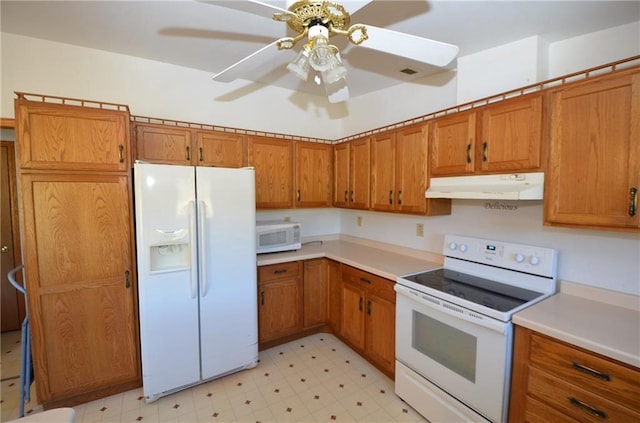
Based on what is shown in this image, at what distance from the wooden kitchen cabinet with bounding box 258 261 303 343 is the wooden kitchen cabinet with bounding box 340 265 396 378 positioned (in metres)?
0.45

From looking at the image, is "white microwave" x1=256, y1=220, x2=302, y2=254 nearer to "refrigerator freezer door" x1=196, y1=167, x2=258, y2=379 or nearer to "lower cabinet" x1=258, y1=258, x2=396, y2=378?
"lower cabinet" x1=258, y1=258, x2=396, y2=378

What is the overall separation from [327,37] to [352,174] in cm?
183

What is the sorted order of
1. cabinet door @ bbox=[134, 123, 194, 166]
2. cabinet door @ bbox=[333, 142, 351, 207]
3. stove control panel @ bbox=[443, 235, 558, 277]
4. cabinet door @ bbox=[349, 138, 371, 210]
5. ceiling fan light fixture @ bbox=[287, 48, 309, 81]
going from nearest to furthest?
ceiling fan light fixture @ bbox=[287, 48, 309, 81]
stove control panel @ bbox=[443, 235, 558, 277]
cabinet door @ bbox=[134, 123, 194, 166]
cabinet door @ bbox=[349, 138, 371, 210]
cabinet door @ bbox=[333, 142, 351, 207]

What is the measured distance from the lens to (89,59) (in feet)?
7.47

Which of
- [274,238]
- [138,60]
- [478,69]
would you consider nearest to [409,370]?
[274,238]

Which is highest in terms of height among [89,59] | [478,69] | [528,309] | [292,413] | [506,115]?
[89,59]

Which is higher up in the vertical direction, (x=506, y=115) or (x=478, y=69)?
(x=478, y=69)

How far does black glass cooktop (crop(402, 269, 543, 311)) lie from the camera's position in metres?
1.64

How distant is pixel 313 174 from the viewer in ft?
10.3

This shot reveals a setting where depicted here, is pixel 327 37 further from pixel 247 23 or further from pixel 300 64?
pixel 247 23

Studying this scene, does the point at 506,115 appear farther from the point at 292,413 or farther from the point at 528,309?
the point at 292,413

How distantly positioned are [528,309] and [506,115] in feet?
3.69

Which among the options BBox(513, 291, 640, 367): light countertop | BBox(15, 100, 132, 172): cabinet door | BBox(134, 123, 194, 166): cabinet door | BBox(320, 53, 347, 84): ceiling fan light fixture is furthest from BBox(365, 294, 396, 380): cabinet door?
BBox(15, 100, 132, 172): cabinet door

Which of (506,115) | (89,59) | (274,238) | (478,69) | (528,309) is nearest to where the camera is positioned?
(528,309)
